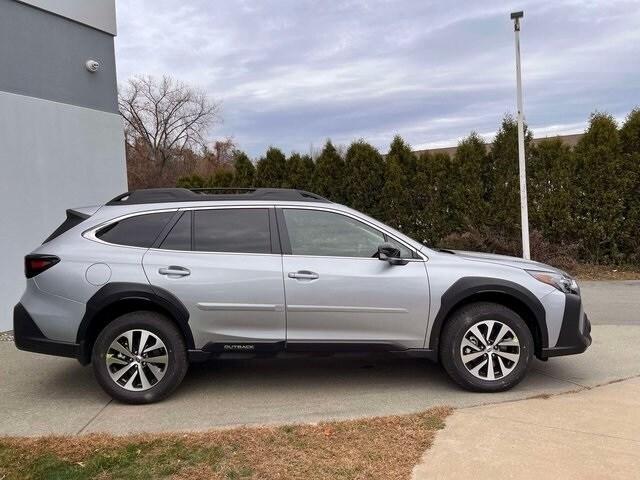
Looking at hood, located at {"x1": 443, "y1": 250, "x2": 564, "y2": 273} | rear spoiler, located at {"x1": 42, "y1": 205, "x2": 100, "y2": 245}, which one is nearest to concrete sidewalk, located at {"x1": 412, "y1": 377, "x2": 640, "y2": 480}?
hood, located at {"x1": 443, "y1": 250, "x2": 564, "y2": 273}

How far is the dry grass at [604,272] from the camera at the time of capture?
1038 centimetres

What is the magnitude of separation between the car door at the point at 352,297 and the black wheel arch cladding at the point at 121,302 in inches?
34.6

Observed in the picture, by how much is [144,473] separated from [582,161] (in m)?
10.2

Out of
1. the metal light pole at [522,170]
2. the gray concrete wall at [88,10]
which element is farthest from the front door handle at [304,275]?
the metal light pole at [522,170]

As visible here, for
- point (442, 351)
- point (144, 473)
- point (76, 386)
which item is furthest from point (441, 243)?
point (144, 473)

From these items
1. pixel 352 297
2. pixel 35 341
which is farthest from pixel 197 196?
pixel 35 341

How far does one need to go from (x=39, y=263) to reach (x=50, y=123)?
391 cm

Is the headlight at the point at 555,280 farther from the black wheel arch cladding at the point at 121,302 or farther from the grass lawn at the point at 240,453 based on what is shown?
the black wheel arch cladding at the point at 121,302

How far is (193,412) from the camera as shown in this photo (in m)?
4.43

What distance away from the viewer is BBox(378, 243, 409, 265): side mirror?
4.57 meters

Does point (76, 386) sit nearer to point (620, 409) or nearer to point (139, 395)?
point (139, 395)

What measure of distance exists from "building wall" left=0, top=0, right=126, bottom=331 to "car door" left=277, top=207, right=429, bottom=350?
4.45 meters

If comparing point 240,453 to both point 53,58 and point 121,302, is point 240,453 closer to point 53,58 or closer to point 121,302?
point 121,302

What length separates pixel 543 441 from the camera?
371 centimetres
